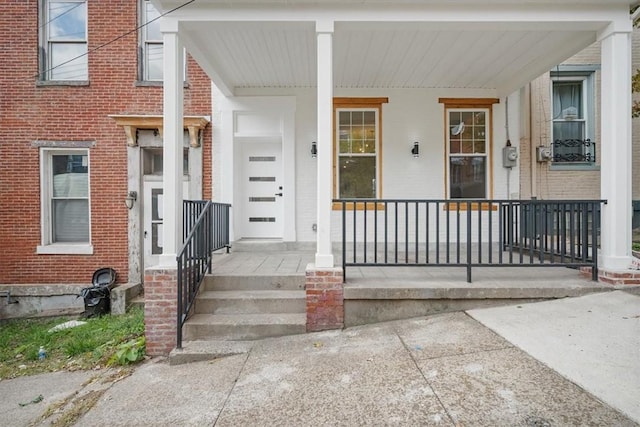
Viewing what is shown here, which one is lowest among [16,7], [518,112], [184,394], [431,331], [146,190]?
[184,394]

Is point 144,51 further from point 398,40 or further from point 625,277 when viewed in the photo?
point 625,277

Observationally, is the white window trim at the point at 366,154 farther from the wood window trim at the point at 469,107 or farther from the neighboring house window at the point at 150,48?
the neighboring house window at the point at 150,48

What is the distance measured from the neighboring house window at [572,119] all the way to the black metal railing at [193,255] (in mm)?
6032

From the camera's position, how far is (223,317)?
11.9 feet

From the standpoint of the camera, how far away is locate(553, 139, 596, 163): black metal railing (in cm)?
643

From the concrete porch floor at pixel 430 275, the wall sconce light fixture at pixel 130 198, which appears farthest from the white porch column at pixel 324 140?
the wall sconce light fixture at pixel 130 198

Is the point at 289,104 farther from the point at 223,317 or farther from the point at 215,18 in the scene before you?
the point at 223,317

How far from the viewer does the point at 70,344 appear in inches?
166

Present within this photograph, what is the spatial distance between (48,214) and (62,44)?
9.91ft

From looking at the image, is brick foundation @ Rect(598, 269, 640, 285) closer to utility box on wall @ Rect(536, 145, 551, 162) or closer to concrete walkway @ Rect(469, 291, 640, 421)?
concrete walkway @ Rect(469, 291, 640, 421)

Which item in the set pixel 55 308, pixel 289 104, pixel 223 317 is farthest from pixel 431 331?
pixel 55 308

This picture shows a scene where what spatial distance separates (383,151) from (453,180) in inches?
52.9

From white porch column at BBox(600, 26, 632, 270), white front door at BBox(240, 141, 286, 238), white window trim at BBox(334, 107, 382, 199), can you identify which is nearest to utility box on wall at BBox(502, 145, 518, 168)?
white window trim at BBox(334, 107, 382, 199)

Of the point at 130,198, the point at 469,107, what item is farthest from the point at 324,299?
the point at 469,107
